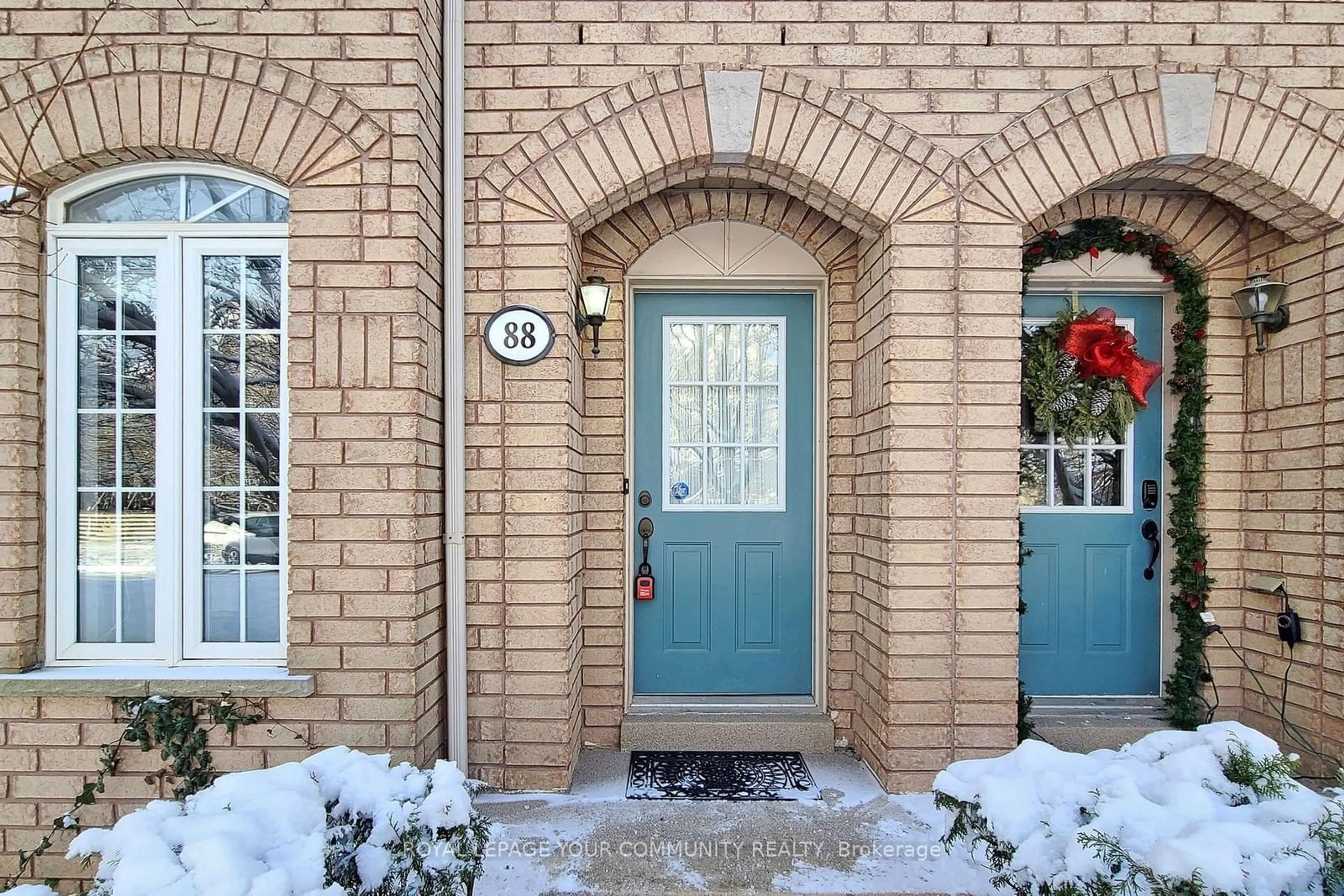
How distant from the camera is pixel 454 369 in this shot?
9.12 ft

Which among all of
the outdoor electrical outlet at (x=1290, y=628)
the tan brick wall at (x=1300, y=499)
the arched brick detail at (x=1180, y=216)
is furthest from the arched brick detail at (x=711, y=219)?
the outdoor electrical outlet at (x=1290, y=628)

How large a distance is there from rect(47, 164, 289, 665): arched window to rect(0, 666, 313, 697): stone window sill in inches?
4.3

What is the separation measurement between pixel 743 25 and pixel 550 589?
255 centimetres

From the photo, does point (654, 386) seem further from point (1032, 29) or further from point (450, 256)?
point (1032, 29)

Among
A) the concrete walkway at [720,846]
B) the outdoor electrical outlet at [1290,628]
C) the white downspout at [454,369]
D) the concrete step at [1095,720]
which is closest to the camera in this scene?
the concrete walkway at [720,846]

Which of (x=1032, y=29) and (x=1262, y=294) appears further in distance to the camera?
(x=1262, y=294)

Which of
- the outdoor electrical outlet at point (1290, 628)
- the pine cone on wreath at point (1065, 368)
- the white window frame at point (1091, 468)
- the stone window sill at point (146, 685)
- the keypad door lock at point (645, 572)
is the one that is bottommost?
the stone window sill at point (146, 685)

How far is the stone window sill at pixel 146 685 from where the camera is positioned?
8.12 feet

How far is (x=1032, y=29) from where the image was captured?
2838 mm

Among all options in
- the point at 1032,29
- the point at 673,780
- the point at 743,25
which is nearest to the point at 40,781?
the point at 673,780

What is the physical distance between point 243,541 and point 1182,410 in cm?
440

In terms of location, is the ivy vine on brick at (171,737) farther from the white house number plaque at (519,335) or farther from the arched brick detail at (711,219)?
the arched brick detail at (711,219)

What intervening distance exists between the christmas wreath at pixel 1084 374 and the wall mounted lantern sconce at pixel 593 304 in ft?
7.00

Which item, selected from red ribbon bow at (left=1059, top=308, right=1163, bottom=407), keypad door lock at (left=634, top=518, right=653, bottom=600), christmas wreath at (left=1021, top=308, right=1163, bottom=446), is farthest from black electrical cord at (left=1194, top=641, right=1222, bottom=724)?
keypad door lock at (left=634, top=518, right=653, bottom=600)
